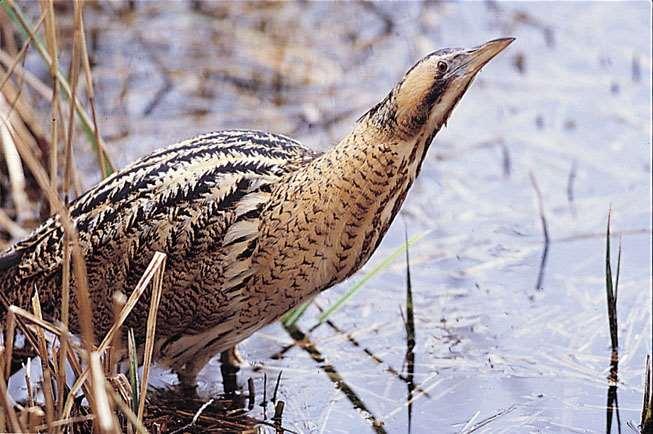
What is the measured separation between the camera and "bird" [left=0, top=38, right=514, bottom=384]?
10.7 ft

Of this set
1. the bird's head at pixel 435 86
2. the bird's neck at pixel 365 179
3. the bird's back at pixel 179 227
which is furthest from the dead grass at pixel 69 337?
the bird's head at pixel 435 86

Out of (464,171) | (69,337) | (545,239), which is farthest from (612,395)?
(464,171)

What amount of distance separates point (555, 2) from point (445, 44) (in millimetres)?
798

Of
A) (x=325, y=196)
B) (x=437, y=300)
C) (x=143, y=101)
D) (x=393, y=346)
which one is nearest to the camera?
(x=325, y=196)

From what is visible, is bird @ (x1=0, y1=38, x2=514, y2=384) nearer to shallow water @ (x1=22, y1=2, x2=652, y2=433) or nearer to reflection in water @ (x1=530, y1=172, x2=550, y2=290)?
shallow water @ (x1=22, y1=2, x2=652, y2=433)

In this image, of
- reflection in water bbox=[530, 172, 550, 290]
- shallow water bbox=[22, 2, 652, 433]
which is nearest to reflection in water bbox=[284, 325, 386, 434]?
shallow water bbox=[22, 2, 652, 433]

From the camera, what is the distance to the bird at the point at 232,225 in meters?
3.28

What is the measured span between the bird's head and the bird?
0.01m

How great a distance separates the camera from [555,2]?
679cm

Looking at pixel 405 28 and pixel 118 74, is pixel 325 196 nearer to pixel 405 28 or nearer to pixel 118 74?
pixel 118 74

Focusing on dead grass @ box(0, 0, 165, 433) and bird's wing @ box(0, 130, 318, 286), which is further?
bird's wing @ box(0, 130, 318, 286)

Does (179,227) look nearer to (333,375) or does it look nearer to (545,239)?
(333,375)

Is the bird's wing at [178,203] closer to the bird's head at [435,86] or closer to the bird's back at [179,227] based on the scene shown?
the bird's back at [179,227]

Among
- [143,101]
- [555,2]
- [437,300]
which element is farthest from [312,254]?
[555,2]
